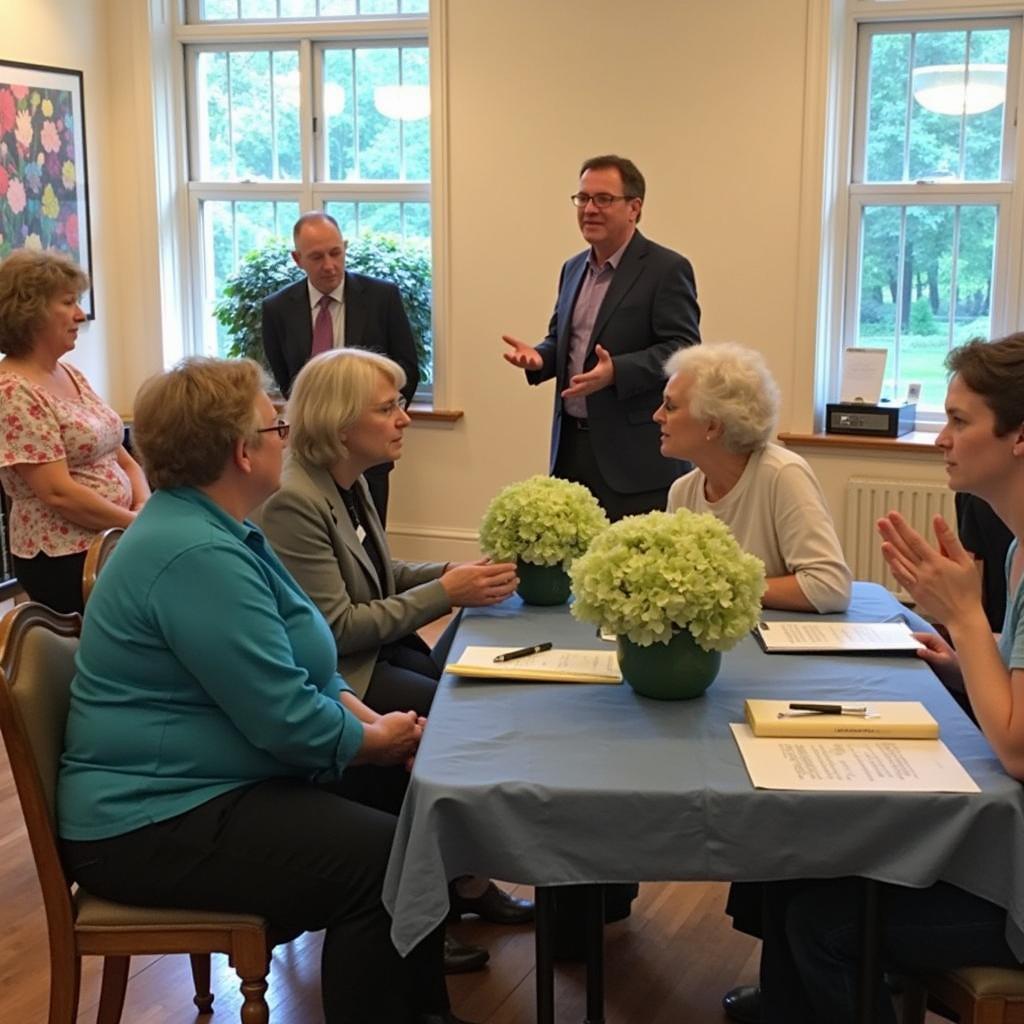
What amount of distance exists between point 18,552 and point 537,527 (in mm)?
1407

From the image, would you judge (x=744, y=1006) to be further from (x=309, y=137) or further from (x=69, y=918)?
(x=309, y=137)

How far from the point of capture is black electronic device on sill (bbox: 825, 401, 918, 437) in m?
4.84

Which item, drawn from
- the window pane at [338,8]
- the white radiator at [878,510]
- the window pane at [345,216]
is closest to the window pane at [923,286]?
the white radiator at [878,510]

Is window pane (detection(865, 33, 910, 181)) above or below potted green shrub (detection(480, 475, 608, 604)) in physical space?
above

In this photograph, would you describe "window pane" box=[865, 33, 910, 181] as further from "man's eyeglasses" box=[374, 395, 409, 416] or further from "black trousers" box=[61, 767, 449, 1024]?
"black trousers" box=[61, 767, 449, 1024]

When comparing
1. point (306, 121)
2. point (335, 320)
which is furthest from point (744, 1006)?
point (306, 121)

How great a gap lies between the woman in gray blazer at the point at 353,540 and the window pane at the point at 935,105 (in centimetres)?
303

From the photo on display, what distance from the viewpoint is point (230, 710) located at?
1.84 meters

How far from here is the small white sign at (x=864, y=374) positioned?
4.89 m

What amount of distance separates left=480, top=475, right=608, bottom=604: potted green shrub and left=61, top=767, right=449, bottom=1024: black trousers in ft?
2.47

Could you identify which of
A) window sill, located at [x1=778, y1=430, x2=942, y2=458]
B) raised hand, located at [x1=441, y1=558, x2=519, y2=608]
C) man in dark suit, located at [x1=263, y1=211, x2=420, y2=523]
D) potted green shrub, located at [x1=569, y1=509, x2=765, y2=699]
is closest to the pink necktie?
man in dark suit, located at [x1=263, y1=211, x2=420, y2=523]

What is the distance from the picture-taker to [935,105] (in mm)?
4820

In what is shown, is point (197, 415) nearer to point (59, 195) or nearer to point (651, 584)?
point (651, 584)

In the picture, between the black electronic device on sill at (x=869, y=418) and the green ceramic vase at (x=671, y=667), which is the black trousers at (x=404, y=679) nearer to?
the green ceramic vase at (x=671, y=667)
